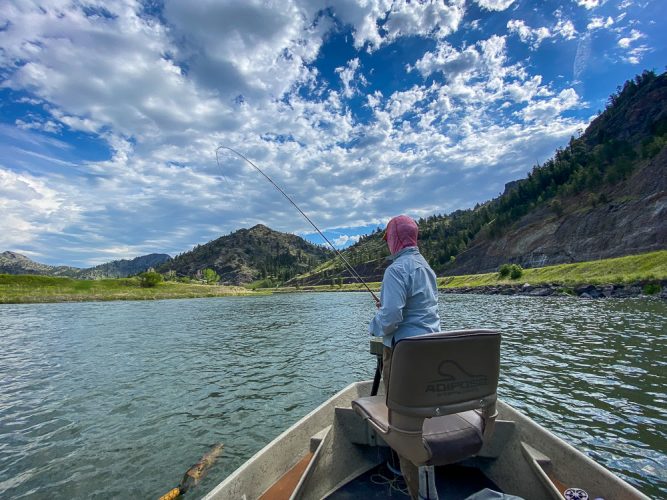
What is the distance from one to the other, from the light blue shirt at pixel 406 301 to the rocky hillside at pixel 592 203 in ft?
316

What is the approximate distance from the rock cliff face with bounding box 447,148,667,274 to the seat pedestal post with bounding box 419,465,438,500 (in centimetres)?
9609

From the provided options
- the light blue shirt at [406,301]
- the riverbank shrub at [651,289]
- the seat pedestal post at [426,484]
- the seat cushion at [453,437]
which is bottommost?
the riverbank shrub at [651,289]

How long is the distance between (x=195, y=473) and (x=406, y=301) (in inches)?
285

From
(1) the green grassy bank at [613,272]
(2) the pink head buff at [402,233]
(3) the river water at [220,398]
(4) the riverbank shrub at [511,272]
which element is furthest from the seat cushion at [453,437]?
(4) the riverbank shrub at [511,272]

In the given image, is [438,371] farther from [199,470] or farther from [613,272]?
[613,272]

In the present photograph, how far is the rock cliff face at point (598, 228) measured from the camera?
259 ft

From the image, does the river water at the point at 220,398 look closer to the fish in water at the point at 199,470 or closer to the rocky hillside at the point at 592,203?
the fish in water at the point at 199,470

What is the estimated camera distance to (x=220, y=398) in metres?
13.5

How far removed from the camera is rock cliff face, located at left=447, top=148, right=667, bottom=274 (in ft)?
259

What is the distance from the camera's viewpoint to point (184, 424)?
11.1 m

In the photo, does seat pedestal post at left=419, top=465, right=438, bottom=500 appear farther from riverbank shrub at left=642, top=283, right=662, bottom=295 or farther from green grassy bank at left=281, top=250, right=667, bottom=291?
green grassy bank at left=281, top=250, right=667, bottom=291

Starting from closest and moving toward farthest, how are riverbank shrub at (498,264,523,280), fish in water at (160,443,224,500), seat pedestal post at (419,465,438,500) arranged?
seat pedestal post at (419,465,438,500) < fish in water at (160,443,224,500) < riverbank shrub at (498,264,523,280)

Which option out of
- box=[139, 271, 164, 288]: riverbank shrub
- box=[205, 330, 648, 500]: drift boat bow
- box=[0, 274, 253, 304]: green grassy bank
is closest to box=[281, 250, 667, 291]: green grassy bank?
box=[205, 330, 648, 500]: drift boat bow

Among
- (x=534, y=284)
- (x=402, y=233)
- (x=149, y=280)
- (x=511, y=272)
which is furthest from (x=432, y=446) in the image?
(x=149, y=280)
